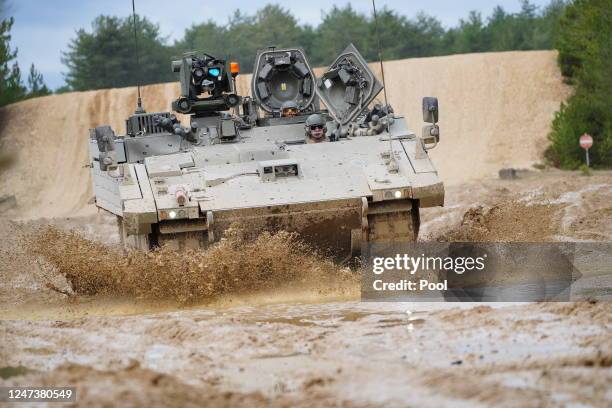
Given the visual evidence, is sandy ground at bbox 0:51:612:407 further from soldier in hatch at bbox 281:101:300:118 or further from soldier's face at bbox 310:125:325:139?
soldier in hatch at bbox 281:101:300:118

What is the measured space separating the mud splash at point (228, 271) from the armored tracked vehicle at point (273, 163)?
16 cm

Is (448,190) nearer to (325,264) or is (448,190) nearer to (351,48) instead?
(351,48)

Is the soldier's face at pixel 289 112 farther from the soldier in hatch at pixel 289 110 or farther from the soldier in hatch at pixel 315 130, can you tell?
the soldier in hatch at pixel 315 130

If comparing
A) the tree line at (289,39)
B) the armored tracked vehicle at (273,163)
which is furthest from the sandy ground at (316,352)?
the tree line at (289,39)

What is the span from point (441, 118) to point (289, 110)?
73.3ft

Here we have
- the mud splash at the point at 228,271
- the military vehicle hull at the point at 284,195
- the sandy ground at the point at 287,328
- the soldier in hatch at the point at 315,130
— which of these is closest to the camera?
the sandy ground at the point at 287,328

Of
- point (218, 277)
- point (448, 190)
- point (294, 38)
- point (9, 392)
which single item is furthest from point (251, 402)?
point (294, 38)

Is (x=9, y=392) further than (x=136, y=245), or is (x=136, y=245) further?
(x=136, y=245)

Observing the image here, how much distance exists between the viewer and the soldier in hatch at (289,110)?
568 inches

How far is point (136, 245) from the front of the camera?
13.0 meters

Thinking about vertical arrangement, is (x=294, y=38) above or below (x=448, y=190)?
above

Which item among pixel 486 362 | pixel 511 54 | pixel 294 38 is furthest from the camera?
pixel 294 38

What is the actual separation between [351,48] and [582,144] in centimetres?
1333

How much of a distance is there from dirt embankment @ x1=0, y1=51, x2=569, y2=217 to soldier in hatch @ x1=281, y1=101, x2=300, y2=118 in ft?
55.3
